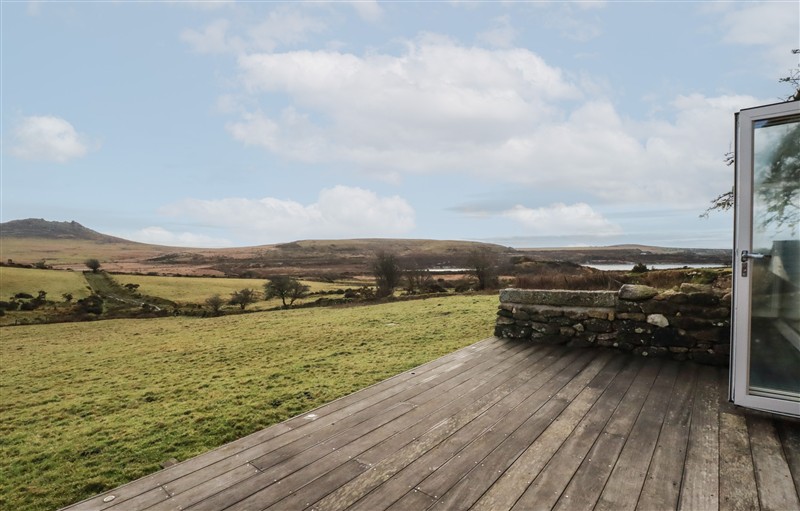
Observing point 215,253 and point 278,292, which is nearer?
point 278,292

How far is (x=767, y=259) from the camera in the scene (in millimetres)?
2955

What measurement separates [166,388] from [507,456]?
627cm

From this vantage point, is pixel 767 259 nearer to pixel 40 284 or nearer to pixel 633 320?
pixel 633 320

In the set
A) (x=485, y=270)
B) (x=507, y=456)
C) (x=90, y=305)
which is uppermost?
(x=507, y=456)

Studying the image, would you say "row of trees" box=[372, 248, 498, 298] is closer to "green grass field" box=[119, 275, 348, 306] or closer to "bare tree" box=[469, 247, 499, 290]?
"bare tree" box=[469, 247, 499, 290]

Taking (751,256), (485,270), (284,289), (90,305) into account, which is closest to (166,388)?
(751,256)

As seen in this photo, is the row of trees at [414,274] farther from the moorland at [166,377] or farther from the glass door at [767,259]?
the glass door at [767,259]

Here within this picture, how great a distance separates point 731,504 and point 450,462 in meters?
1.43

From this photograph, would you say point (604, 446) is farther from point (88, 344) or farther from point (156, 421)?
point (88, 344)

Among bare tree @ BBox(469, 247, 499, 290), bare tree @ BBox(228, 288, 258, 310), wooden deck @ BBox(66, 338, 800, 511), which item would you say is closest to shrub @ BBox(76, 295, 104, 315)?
bare tree @ BBox(228, 288, 258, 310)

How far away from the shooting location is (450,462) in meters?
2.30

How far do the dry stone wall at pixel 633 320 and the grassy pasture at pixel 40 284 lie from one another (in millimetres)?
32754

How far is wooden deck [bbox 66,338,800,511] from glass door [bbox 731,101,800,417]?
316mm

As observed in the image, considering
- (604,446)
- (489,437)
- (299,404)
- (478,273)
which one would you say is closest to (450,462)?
(489,437)
